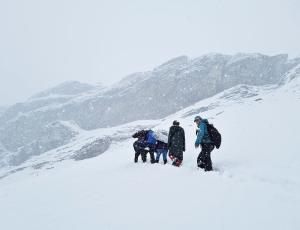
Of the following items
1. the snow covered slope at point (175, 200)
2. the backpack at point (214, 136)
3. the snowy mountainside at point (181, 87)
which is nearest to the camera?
the snow covered slope at point (175, 200)

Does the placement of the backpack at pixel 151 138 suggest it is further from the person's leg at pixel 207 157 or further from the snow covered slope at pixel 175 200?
the person's leg at pixel 207 157

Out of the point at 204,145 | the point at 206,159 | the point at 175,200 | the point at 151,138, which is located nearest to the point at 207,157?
the point at 206,159

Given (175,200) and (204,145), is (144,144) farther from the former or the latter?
(175,200)

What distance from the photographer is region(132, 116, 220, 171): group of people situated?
12086 millimetres

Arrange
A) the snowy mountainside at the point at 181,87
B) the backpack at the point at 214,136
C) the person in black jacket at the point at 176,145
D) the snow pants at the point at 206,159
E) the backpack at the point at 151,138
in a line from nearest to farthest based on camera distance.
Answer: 1. the snow pants at the point at 206,159
2. the backpack at the point at 214,136
3. the person in black jacket at the point at 176,145
4. the backpack at the point at 151,138
5. the snowy mountainside at the point at 181,87

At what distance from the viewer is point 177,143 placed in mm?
13734

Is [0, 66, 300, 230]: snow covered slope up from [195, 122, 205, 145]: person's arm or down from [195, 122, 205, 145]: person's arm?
down

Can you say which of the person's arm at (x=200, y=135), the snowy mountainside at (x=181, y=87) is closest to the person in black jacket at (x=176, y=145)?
the person's arm at (x=200, y=135)

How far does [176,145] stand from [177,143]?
0.11 meters

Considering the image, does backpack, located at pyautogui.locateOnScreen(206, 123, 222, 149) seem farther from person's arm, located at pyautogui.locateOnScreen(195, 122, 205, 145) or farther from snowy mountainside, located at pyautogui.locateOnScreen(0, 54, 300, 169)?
snowy mountainside, located at pyautogui.locateOnScreen(0, 54, 300, 169)

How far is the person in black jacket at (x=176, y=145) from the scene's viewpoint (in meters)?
13.6

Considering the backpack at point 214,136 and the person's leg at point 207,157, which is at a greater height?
the backpack at point 214,136

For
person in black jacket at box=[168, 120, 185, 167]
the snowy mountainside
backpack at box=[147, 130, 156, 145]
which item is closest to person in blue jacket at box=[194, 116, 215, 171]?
person in black jacket at box=[168, 120, 185, 167]

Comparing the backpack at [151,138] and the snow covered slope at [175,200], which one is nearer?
the snow covered slope at [175,200]
